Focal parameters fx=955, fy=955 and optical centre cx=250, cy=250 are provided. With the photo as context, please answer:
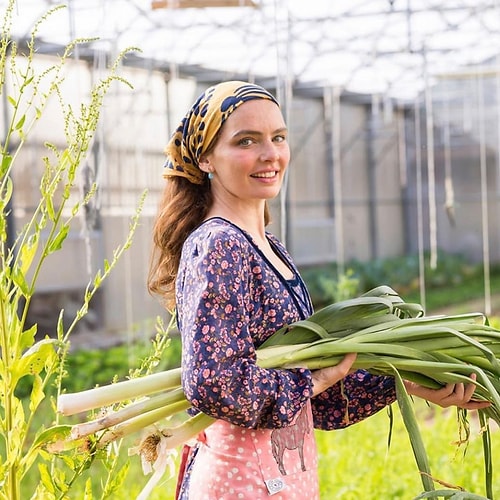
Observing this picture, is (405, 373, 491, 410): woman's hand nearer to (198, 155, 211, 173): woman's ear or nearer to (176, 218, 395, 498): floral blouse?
(176, 218, 395, 498): floral blouse

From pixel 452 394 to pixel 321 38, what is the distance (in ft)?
28.0

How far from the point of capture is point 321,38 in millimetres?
9477

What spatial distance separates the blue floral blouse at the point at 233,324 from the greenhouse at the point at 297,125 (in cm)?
95

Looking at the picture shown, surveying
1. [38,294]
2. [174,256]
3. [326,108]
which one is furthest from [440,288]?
[174,256]

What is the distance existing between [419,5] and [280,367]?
27.0 feet

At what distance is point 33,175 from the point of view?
23.0ft

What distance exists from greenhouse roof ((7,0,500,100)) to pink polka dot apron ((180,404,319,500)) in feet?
14.9

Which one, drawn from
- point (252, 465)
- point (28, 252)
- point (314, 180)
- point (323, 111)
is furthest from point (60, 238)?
point (323, 111)

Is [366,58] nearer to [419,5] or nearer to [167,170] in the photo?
[419,5]

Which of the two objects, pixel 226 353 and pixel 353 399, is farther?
pixel 353 399

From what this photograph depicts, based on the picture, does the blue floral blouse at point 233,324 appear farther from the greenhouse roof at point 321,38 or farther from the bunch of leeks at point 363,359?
the greenhouse roof at point 321,38

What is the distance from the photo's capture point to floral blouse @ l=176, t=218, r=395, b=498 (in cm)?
112

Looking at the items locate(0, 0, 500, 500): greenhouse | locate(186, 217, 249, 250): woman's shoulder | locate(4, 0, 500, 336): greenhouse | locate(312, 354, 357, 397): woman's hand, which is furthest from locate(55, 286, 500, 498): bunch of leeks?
locate(4, 0, 500, 336): greenhouse

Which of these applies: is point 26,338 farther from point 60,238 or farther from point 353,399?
point 353,399
